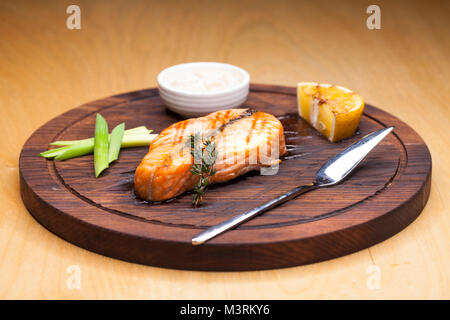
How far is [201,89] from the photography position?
15.1ft

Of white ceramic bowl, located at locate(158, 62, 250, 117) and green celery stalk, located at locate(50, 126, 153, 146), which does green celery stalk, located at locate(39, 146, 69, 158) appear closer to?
green celery stalk, located at locate(50, 126, 153, 146)

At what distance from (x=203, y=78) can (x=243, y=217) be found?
178 cm

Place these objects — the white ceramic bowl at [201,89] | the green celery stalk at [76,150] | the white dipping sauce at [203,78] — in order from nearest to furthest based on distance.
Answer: the green celery stalk at [76,150] → the white ceramic bowl at [201,89] → the white dipping sauce at [203,78]

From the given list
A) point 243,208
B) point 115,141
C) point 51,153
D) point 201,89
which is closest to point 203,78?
point 201,89

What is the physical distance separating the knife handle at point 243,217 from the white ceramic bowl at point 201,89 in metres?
1.19

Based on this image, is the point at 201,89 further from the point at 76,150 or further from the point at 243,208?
the point at 243,208

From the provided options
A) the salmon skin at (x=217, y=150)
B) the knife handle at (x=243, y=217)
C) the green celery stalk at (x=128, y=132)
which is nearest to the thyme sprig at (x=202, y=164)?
the salmon skin at (x=217, y=150)

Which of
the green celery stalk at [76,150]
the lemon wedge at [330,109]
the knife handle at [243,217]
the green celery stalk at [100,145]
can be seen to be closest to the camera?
the knife handle at [243,217]

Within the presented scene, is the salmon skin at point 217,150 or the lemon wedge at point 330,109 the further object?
the lemon wedge at point 330,109

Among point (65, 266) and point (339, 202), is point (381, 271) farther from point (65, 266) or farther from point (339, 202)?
point (65, 266)

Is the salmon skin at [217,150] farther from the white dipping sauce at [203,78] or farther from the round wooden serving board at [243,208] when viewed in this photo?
the white dipping sauce at [203,78]

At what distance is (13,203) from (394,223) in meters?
2.24

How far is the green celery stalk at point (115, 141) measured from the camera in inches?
155

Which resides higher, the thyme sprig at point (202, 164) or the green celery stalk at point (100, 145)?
the thyme sprig at point (202, 164)
